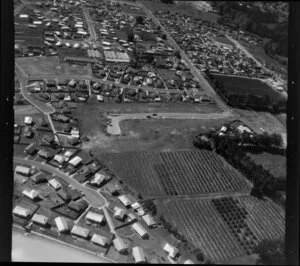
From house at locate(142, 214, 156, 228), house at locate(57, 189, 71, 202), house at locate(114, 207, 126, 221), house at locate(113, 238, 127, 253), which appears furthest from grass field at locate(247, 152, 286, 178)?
house at locate(57, 189, 71, 202)

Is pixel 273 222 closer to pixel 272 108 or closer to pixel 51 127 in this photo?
pixel 272 108

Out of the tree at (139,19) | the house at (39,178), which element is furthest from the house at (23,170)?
the tree at (139,19)

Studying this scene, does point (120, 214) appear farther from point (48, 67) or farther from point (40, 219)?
point (48, 67)

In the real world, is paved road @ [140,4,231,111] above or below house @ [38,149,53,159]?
above

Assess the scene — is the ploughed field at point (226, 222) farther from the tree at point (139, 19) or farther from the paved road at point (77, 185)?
the tree at point (139, 19)

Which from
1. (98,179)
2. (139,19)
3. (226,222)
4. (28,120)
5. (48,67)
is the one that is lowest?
(226,222)

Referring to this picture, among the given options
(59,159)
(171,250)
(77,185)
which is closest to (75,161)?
(59,159)

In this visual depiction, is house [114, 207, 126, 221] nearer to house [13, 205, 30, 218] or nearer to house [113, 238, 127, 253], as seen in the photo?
house [113, 238, 127, 253]
